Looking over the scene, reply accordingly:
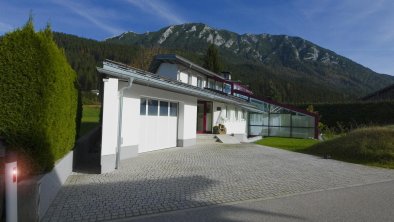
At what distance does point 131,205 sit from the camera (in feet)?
22.0

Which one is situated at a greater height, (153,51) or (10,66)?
(153,51)

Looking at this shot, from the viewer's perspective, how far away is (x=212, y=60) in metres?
51.1

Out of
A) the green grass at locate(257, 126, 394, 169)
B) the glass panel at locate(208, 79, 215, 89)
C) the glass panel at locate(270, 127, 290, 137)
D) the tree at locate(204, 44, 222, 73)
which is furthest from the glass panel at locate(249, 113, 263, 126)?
the tree at locate(204, 44, 222, 73)

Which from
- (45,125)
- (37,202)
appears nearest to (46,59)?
(45,125)

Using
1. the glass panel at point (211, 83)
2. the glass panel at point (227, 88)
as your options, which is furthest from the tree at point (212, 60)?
the glass panel at point (211, 83)

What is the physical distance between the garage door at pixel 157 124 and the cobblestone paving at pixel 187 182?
→ 948mm

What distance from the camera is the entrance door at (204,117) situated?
77.7ft

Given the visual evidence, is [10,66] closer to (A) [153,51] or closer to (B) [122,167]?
(B) [122,167]

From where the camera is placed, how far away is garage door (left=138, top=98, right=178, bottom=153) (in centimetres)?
1432

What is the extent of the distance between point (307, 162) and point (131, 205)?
924 cm

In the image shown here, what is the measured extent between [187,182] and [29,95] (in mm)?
4623

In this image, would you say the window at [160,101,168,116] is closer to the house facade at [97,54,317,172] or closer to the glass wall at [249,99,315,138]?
the house facade at [97,54,317,172]

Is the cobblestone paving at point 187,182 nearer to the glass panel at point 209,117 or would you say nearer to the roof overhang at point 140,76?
the roof overhang at point 140,76

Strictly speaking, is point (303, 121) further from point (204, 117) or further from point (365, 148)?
point (365, 148)
